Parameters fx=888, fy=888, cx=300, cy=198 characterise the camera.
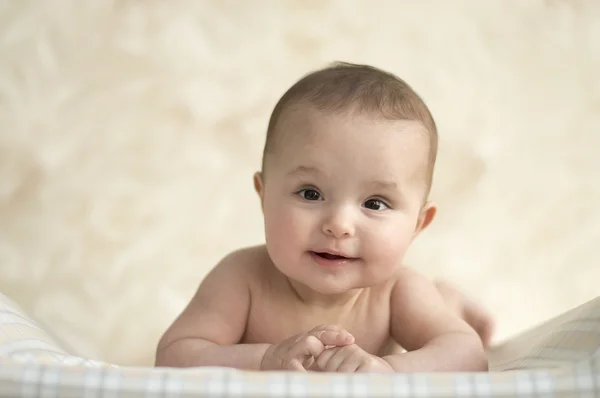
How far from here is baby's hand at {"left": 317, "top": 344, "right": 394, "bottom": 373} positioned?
0.87 metres

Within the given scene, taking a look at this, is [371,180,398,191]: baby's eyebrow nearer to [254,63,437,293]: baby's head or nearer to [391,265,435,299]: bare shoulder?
[254,63,437,293]: baby's head

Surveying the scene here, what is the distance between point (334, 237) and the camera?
1004 millimetres

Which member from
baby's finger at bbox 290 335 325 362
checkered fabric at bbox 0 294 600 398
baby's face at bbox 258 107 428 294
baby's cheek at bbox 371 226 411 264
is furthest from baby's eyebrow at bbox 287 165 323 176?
checkered fabric at bbox 0 294 600 398

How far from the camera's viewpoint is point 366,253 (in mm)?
1027

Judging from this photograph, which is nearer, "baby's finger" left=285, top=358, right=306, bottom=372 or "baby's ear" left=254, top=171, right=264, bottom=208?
"baby's finger" left=285, top=358, right=306, bottom=372

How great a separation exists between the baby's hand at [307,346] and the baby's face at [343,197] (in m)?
0.13

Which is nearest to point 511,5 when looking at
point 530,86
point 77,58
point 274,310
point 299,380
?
point 530,86

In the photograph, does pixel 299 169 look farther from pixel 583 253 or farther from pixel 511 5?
pixel 511 5

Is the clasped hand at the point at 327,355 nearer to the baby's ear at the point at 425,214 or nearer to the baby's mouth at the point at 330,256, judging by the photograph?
the baby's mouth at the point at 330,256

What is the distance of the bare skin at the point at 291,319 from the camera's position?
1.08m

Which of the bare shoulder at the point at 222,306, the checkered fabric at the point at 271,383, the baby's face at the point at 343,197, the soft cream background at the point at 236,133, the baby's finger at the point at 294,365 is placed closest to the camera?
the checkered fabric at the point at 271,383

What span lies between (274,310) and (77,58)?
89cm

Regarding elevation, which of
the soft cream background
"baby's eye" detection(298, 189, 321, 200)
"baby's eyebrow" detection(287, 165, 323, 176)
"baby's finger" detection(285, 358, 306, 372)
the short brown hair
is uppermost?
the soft cream background

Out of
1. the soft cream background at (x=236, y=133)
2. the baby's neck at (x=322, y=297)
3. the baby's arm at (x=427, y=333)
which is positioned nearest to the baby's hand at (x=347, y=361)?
the baby's arm at (x=427, y=333)
